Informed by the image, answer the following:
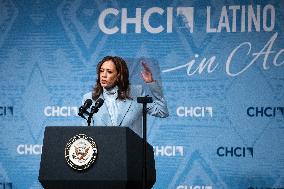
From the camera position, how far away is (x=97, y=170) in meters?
1.65

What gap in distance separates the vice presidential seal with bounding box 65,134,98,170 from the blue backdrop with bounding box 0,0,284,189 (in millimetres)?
1961

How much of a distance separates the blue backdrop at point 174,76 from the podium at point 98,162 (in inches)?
73.6

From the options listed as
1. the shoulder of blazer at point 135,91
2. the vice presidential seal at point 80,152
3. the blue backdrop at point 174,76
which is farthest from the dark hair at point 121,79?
the vice presidential seal at point 80,152

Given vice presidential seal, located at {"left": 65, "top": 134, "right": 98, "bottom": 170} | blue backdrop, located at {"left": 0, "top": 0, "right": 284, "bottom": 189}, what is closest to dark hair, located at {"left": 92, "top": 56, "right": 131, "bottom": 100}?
blue backdrop, located at {"left": 0, "top": 0, "right": 284, "bottom": 189}

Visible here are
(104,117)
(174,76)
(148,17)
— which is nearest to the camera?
(104,117)

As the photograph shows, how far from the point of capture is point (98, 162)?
1660mm

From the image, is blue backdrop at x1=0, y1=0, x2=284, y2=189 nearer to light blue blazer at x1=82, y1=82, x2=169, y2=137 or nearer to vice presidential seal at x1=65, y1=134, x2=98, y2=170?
light blue blazer at x1=82, y1=82, x2=169, y2=137

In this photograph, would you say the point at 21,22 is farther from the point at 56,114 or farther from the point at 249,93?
the point at 249,93

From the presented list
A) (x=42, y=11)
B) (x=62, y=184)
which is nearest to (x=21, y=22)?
(x=42, y=11)

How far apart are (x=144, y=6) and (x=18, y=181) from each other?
1.64 metres

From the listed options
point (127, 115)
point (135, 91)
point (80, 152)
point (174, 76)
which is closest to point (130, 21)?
point (174, 76)

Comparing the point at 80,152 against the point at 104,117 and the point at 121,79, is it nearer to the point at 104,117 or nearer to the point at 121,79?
the point at 104,117

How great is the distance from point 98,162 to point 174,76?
6.76 ft

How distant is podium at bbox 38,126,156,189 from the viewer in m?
1.63
